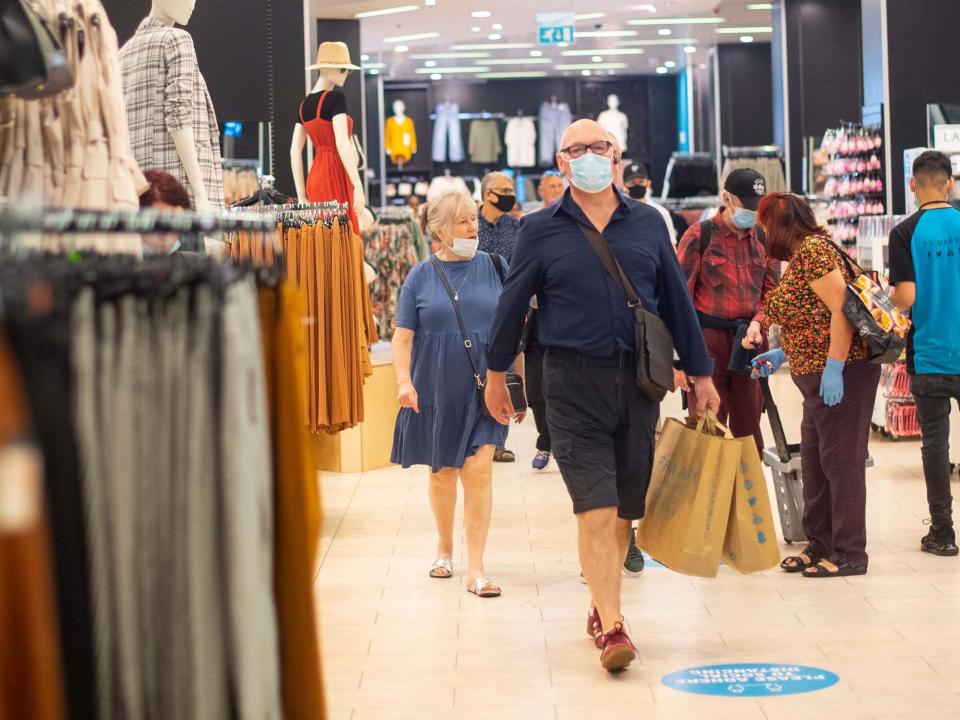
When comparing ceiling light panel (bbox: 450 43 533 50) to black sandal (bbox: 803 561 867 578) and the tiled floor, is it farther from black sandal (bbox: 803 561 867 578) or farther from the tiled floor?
black sandal (bbox: 803 561 867 578)

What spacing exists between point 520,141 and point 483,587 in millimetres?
22034

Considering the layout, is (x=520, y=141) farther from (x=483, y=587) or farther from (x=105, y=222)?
(x=105, y=222)

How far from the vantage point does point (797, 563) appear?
210 inches

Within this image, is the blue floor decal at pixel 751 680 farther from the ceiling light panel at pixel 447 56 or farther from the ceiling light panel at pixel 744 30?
the ceiling light panel at pixel 447 56

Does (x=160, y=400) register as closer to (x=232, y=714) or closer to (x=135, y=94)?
(x=232, y=714)

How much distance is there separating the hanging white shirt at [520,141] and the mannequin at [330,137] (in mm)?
18836

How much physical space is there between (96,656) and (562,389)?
2.42 meters

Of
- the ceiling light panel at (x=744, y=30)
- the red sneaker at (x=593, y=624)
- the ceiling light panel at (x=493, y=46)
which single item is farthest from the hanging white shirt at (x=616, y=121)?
the red sneaker at (x=593, y=624)

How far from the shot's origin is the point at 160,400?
6.48 feet

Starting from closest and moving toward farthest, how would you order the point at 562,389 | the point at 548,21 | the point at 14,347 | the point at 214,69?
the point at 14,347 → the point at 562,389 → the point at 214,69 → the point at 548,21

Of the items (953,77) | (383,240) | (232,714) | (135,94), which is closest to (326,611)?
(135,94)

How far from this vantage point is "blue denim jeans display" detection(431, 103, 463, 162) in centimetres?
2641

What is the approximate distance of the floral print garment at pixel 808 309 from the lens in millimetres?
4934

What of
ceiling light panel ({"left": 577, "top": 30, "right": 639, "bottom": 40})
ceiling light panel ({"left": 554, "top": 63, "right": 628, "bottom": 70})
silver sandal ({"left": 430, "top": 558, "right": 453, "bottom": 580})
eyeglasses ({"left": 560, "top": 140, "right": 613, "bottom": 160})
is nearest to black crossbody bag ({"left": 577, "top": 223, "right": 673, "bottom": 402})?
eyeglasses ({"left": 560, "top": 140, "right": 613, "bottom": 160})
